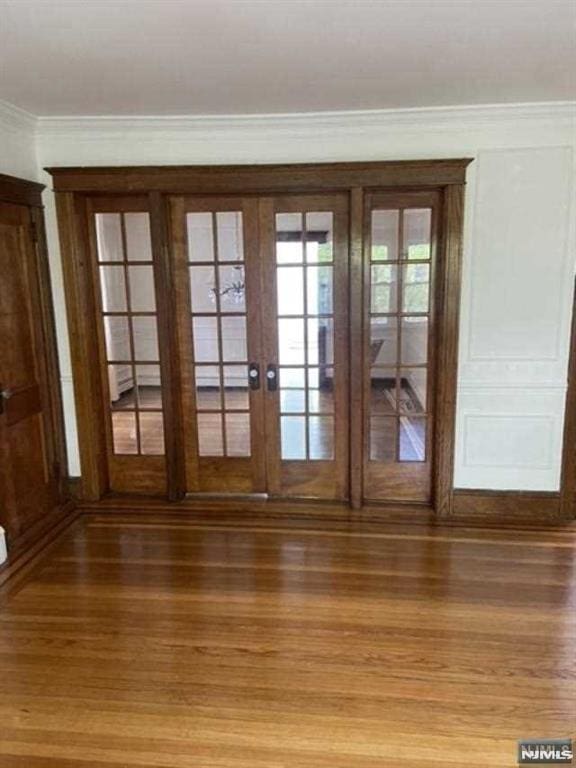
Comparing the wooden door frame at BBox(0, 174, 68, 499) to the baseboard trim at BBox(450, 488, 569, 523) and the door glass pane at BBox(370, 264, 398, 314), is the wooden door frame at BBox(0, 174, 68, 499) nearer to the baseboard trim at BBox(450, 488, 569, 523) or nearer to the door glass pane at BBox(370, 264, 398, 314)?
the door glass pane at BBox(370, 264, 398, 314)

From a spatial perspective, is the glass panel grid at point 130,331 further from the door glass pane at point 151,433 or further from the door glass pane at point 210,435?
the door glass pane at point 210,435

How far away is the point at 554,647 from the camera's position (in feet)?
8.09

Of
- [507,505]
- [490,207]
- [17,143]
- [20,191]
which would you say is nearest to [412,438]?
[507,505]

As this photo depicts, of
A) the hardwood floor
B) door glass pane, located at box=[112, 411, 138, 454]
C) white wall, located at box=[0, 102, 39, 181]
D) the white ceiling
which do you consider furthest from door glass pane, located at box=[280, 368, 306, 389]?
white wall, located at box=[0, 102, 39, 181]

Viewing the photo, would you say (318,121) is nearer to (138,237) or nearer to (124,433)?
(138,237)

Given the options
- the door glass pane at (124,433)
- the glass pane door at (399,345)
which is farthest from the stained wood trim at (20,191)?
the glass pane door at (399,345)

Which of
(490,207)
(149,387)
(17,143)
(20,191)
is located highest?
(17,143)

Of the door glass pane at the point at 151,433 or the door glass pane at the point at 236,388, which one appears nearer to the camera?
the door glass pane at the point at 236,388

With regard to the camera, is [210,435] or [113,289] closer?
[113,289]

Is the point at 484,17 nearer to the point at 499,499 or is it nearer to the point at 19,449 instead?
the point at 499,499

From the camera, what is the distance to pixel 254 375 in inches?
153

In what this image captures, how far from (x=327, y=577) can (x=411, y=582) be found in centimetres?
45

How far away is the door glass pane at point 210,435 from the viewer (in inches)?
158

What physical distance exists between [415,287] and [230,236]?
1.27 metres
